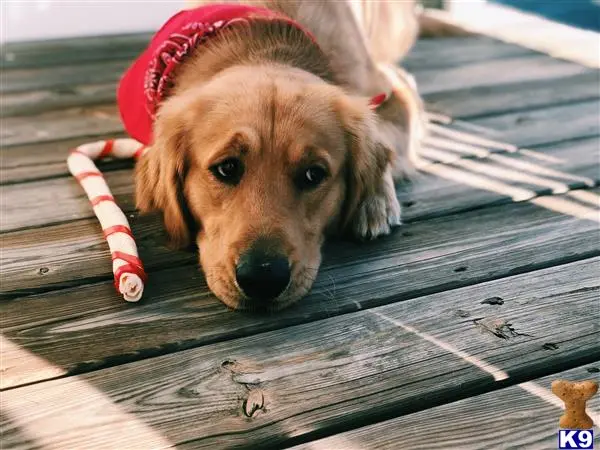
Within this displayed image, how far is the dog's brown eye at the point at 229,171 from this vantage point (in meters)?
2.24

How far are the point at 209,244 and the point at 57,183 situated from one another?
976 mm

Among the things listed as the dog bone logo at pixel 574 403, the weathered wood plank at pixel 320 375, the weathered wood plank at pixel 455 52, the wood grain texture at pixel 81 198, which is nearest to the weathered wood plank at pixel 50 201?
the wood grain texture at pixel 81 198

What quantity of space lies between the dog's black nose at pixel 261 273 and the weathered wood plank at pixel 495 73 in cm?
239

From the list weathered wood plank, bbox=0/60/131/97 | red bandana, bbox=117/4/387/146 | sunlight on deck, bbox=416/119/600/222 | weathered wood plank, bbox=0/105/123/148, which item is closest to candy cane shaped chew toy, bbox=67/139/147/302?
red bandana, bbox=117/4/387/146

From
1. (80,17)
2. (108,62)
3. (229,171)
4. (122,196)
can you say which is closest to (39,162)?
(122,196)

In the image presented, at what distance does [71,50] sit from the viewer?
4812 millimetres

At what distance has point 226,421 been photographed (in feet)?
5.49

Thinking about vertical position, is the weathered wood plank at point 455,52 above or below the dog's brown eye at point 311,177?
below

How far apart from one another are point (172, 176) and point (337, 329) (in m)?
0.81

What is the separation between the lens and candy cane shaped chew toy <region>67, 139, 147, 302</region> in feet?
7.02

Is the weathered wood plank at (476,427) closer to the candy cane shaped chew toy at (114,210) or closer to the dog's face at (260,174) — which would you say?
the dog's face at (260,174)

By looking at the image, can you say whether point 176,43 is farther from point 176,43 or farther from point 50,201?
point 50,201

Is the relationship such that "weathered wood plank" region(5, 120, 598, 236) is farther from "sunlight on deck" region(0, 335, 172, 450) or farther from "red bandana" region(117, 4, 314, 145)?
"sunlight on deck" region(0, 335, 172, 450)

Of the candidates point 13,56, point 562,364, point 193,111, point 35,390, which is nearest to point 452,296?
point 562,364
